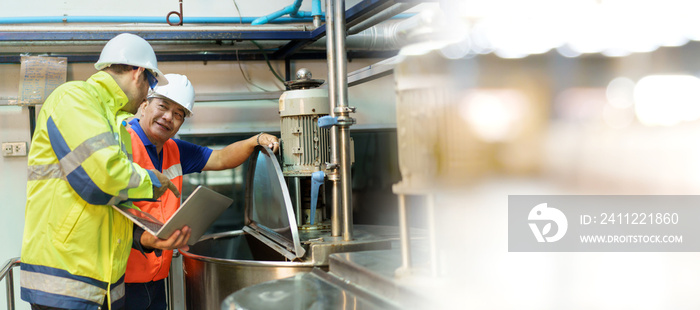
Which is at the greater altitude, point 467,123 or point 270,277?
point 467,123

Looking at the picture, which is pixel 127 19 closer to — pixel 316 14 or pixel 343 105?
pixel 316 14

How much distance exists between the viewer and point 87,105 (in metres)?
1.24

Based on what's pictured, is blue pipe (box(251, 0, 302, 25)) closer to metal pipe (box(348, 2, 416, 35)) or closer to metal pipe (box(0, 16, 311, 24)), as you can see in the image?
metal pipe (box(0, 16, 311, 24))

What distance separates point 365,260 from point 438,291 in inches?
14.6

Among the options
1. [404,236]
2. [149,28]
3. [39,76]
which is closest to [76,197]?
[404,236]

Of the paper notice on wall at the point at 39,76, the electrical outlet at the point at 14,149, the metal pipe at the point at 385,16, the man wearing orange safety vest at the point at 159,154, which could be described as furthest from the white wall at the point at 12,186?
the metal pipe at the point at 385,16

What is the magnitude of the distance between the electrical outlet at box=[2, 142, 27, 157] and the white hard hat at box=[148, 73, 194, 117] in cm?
109

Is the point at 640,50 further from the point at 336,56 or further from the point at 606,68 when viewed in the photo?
the point at 336,56

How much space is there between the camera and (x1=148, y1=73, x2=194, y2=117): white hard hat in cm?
175

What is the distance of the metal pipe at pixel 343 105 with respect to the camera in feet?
4.69

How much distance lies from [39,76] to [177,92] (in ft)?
3.38

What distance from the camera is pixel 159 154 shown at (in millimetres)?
1861

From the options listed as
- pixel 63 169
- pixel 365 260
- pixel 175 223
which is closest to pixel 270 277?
pixel 175 223

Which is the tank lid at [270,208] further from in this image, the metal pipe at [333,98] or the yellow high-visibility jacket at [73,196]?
the yellow high-visibility jacket at [73,196]
